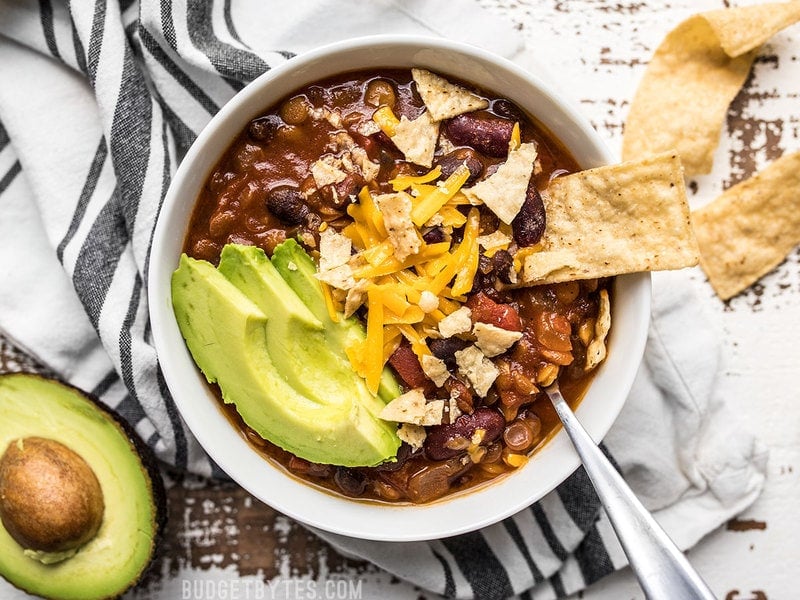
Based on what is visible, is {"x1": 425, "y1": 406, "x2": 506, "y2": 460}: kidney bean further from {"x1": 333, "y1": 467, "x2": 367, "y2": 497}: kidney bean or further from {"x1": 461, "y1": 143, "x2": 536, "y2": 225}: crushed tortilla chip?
{"x1": 461, "y1": 143, "x2": 536, "y2": 225}: crushed tortilla chip

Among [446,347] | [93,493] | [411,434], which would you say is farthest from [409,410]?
[93,493]

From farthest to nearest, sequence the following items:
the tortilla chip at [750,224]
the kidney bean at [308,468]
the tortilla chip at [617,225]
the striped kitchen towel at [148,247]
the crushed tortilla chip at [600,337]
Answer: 1. the tortilla chip at [750,224]
2. the striped kitchen towel at [148,247]
3. the kidney bean at [308,468]
4. the crushed tortilla chip at [600,337]
5. the tortilla chip at [617,225]

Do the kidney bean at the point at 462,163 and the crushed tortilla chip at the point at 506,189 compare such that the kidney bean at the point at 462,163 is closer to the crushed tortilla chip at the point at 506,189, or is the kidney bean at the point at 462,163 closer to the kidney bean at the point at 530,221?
the crushed tortilla chip at the point at 506,189

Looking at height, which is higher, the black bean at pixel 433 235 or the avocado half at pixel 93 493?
the black bean at pixel 433 235

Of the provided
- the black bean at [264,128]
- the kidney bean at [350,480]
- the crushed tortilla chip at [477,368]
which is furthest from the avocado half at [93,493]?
the crushed tortilla chip at [477,368]

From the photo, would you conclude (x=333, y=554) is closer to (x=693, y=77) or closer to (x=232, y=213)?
(x=232, y=213)

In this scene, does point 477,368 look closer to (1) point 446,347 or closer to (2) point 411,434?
(1) point 446,347

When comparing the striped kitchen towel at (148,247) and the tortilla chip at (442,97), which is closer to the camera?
the tortilla chip at (442,97)
